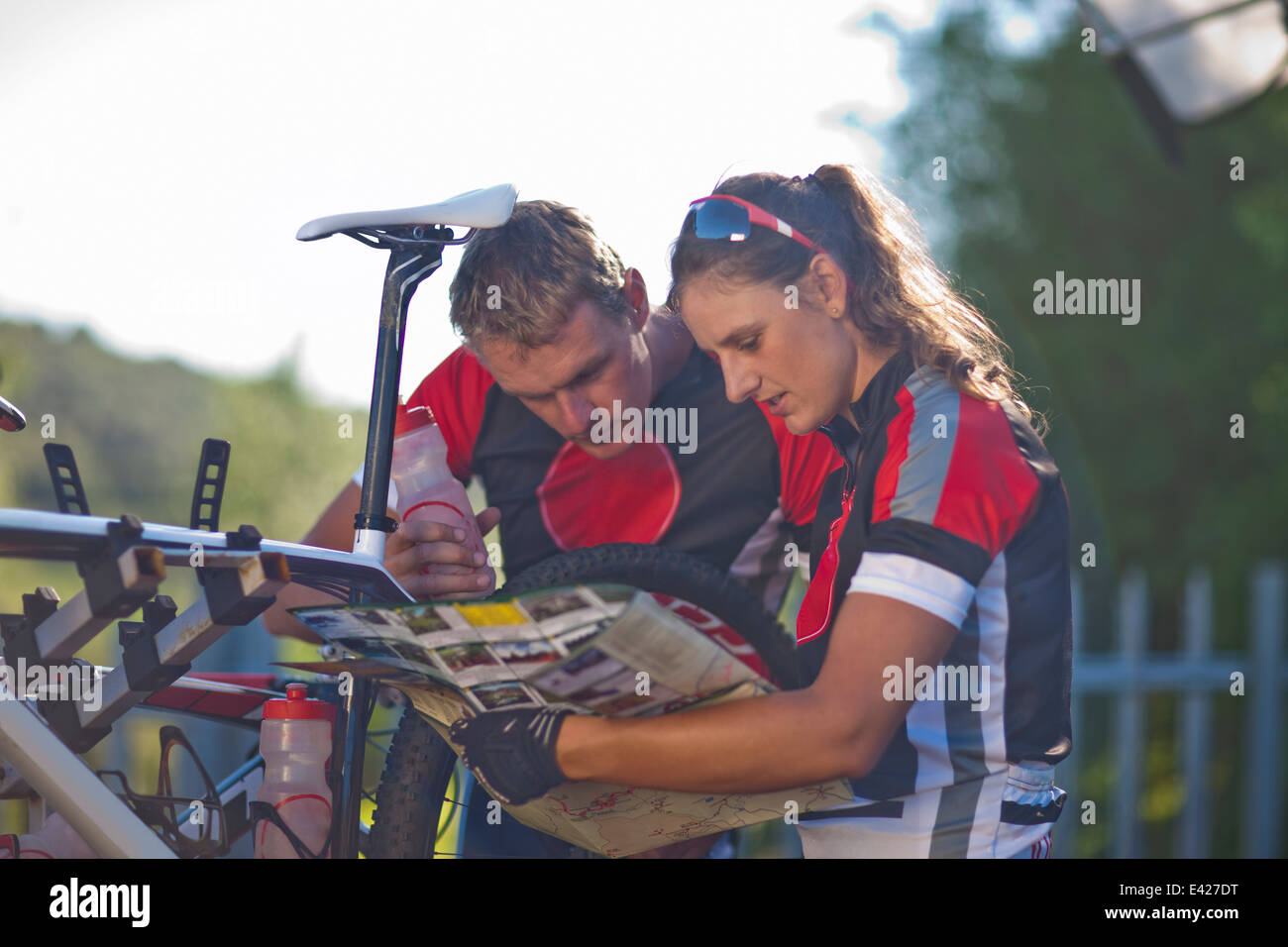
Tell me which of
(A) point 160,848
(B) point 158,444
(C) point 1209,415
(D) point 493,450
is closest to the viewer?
(A) point 160,848

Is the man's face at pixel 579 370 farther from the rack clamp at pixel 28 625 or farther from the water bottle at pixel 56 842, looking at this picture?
the water bottle at pixel 56 842

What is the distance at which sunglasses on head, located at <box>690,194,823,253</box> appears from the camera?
1733 millimetres

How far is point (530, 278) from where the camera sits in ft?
6.99

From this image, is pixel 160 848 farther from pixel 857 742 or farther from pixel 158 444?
pixel 158 444

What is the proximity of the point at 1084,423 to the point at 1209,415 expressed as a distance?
1.01 meters

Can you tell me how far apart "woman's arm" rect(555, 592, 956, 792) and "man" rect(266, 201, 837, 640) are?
632 millimetres

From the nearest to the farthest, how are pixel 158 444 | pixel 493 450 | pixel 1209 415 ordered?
pixel 493 450
pixel 1209 415
pixel 158 444

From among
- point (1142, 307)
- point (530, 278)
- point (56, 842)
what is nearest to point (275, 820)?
point (56, 842)

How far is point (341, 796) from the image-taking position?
1622 millimetres

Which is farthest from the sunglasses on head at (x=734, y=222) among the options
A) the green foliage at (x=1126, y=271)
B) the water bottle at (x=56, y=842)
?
the green foliage at (x=1126, y=271)

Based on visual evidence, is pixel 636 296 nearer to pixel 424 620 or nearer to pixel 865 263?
pixel 865 263

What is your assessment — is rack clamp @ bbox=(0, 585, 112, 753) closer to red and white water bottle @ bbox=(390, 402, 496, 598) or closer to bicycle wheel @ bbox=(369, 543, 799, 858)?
bicycle wheel @ bbox=(369, 543, 799, 858)

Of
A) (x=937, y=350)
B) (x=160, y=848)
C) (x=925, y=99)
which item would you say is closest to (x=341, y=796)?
(x=160, y=848)

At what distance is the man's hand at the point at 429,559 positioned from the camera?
1899 millimetres
